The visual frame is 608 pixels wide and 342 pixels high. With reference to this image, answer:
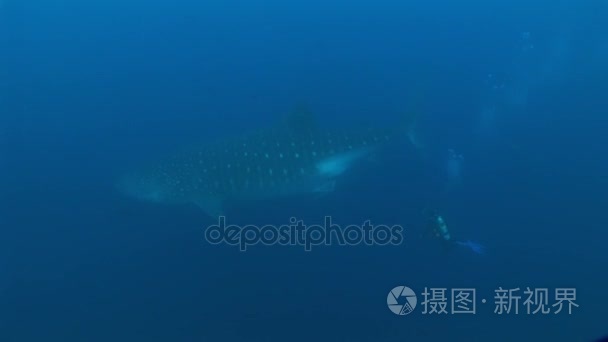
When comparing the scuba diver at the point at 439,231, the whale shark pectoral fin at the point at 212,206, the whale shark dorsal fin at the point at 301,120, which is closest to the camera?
the scuba diver at the point at 439,231

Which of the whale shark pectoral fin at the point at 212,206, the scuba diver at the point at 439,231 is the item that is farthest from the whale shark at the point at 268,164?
the scuba diver at the point at 439,231

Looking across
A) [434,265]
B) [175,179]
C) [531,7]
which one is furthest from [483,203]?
[531,7]

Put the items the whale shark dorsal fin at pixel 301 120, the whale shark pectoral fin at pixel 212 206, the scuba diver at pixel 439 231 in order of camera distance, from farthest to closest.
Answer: the whale shark pectoral fin at pixel 212 206 → the whale shark dorsal fin at pixel 301 120 → the scuba diver at pixel 439 231

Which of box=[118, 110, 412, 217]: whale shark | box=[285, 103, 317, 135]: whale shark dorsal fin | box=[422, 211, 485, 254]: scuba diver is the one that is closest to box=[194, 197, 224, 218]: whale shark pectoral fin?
box=[118, 110, 412, 217]: whale shark

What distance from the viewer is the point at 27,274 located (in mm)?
8703

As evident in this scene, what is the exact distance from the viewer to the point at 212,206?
26.5ft

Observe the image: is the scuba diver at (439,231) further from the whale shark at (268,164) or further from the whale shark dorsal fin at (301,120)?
the whale shark dorsal fin at (301,120)

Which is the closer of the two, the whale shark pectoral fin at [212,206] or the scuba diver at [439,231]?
the scuba diver at [439,231]

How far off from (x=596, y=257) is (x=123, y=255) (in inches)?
314

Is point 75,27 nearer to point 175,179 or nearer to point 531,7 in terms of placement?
point 175,179

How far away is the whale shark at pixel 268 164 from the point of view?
791cm

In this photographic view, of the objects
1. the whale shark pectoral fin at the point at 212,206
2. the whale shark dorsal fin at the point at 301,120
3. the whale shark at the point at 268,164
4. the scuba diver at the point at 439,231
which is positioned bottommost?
the scuba diver at the point at 439,231

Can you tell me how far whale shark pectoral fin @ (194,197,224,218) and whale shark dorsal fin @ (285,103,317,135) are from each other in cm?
158

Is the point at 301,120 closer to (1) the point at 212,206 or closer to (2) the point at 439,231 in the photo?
(1) the point at 212,206
